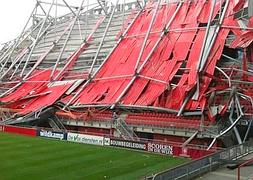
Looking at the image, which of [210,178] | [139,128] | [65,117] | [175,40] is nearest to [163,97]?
[139,128]

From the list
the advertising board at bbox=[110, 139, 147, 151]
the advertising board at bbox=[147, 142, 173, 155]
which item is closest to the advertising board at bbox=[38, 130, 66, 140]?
the advertising board at bbox=[110, 139, 147, 151]

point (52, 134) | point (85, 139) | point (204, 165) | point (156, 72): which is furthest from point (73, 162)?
point (156, 72)

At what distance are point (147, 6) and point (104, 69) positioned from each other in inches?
511

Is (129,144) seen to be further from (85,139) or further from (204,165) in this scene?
(204,165)

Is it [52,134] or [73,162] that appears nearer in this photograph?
[73,162]

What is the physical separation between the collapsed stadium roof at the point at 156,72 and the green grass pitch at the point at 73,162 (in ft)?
24.7

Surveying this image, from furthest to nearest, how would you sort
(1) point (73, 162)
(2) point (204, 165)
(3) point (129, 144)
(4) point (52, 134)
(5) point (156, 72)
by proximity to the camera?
(5) point (156, 72), (4) point (52, 134), (3) point (129, 144), (1) point (73, 162), (2) point (204, 165)

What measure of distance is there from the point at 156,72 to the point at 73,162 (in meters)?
19.3

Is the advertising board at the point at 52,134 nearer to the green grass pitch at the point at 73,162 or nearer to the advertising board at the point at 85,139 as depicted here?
the advertising board at the point at 85,139

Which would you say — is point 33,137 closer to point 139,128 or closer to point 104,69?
point 139,128

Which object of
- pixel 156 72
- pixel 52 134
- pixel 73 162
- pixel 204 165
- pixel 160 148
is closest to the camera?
pixel 204 165

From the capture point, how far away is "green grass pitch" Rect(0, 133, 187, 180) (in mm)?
21766

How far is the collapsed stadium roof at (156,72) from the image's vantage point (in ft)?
119

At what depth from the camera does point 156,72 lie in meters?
42.4
